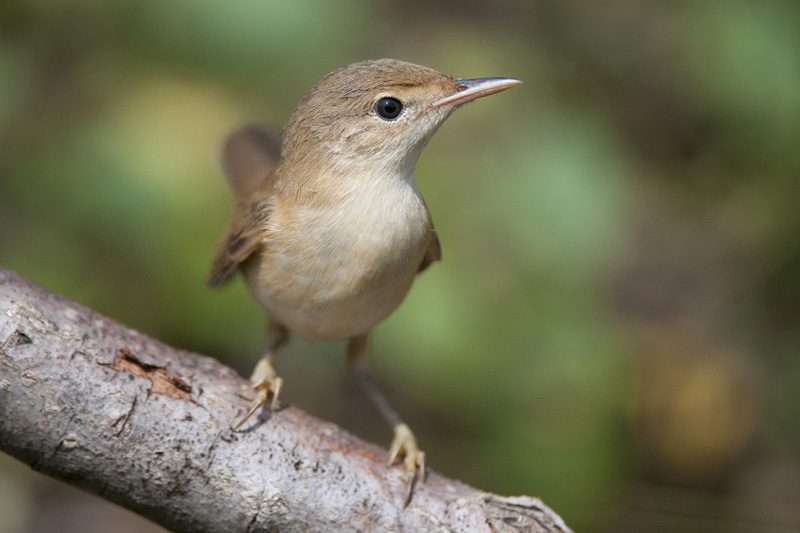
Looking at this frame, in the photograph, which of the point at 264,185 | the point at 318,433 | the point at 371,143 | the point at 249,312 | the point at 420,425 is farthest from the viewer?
the point at 420,425

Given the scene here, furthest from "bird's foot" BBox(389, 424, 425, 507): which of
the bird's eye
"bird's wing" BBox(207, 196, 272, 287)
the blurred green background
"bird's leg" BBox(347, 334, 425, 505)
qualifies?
the bird's eye

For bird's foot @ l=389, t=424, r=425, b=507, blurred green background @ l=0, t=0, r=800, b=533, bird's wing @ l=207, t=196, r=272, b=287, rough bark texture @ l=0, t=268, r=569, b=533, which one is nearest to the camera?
rough bark texture @ l=0, t=268, r=569, b=533

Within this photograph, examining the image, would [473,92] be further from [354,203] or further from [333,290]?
[333,290]

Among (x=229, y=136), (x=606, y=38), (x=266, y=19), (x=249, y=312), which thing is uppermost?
(x=606, y=38)

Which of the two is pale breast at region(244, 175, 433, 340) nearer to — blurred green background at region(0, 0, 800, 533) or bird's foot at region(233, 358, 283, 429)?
bird's foot at region(233, 358, 283, 429)

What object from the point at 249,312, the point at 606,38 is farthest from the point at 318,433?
the point at 606,38

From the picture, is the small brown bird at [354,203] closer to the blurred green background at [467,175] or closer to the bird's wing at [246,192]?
the bird's wing at [246,192]

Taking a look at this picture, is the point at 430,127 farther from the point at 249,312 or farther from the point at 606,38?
the point at 606,38

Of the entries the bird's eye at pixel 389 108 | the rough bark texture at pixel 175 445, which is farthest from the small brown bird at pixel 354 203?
the rough bark texture at pixel 175 445
